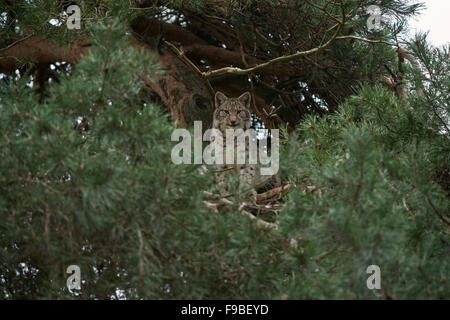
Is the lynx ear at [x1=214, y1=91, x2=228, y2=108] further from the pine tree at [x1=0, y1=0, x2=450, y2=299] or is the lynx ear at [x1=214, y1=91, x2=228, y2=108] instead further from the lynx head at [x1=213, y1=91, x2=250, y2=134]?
the pine tree at [x1=0, y1=0, x2=450, y2=299]

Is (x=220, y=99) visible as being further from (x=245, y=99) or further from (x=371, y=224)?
(x=371, y=224)

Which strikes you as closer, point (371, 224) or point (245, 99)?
point (371, 224)

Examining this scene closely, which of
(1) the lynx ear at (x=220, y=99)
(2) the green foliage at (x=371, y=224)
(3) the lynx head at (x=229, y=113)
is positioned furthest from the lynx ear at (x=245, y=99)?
(2) the green foliage at (x=371, y=224)

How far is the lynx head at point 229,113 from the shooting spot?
4770mm

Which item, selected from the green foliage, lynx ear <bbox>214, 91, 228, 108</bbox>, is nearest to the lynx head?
lynx ear <bbox>214, 91, 228, 108</bbox>

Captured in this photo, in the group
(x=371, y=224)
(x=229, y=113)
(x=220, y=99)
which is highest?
(x=220, y=99)

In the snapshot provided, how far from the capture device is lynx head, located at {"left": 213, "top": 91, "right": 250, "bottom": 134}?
4.77 metres

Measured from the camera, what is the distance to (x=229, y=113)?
477 centimetres

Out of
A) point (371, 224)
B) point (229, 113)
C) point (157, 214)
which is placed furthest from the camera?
point (229, 113)

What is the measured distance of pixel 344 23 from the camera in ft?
12.9

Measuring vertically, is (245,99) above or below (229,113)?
above

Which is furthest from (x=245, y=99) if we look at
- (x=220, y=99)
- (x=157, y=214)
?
(x=157, y=214)

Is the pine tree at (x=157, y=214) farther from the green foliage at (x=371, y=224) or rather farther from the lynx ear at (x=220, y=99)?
the lynx ear at (x=220, y=99)
